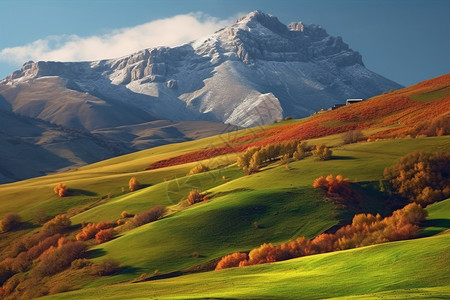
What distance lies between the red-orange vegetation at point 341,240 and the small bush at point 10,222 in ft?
142

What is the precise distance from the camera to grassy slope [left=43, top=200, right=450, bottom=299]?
33.9 meters

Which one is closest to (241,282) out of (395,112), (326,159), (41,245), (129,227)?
(129,227)

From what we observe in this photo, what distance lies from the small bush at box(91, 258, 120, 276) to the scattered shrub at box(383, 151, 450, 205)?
37.3 meters

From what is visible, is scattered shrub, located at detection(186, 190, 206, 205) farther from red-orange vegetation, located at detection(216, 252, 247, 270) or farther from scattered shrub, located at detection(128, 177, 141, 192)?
red-orange vegetation, located at detection(216, 252, 247, 270)

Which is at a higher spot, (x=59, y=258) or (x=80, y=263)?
(x=59, y=258)

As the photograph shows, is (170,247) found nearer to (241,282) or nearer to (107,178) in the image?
(241,282)

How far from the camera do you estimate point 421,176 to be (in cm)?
7406

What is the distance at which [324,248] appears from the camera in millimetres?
54062

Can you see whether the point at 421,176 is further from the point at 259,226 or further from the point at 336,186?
the point at 259,226

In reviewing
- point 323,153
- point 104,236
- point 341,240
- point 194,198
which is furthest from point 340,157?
point 104,236

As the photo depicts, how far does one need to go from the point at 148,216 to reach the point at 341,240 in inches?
1146

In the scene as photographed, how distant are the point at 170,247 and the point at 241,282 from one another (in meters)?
21.3

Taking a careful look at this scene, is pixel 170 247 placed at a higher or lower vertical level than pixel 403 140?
lower

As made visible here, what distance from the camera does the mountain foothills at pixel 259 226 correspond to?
3897 centimetres
